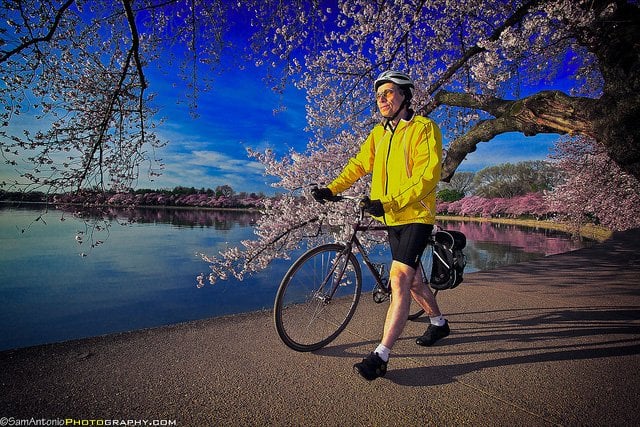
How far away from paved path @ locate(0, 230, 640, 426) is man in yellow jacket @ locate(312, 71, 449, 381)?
0.39 m

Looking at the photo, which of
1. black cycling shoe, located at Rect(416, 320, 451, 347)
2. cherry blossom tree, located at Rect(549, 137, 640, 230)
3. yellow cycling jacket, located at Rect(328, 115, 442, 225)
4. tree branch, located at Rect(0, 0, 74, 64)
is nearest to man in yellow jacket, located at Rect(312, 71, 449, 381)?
yellow cycling jacket, located at Rect(328, 115, 442, 225)

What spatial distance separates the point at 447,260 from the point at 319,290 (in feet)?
4.19

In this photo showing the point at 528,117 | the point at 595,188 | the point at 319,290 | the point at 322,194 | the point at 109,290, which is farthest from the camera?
the point at 109,290

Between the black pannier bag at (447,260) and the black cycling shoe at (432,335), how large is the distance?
0.40 metres

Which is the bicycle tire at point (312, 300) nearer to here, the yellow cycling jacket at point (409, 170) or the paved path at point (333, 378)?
the paved path at point (333, 378)

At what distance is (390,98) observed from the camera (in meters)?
2.61

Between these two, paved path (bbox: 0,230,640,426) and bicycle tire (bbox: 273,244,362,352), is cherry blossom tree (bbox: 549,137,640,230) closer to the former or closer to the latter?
paved path (bbox: 0,230,640,426)

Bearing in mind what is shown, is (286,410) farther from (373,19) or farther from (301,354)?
(373,19)

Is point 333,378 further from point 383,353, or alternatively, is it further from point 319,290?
point 319,290

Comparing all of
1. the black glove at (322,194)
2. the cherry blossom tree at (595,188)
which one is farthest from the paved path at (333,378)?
the cherry blossom tree at (595,188)

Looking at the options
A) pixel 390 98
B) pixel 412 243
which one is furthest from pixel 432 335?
pixel 390 98

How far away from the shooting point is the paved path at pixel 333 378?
179cm

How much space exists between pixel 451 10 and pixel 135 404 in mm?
7607

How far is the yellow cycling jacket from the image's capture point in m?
2.35
